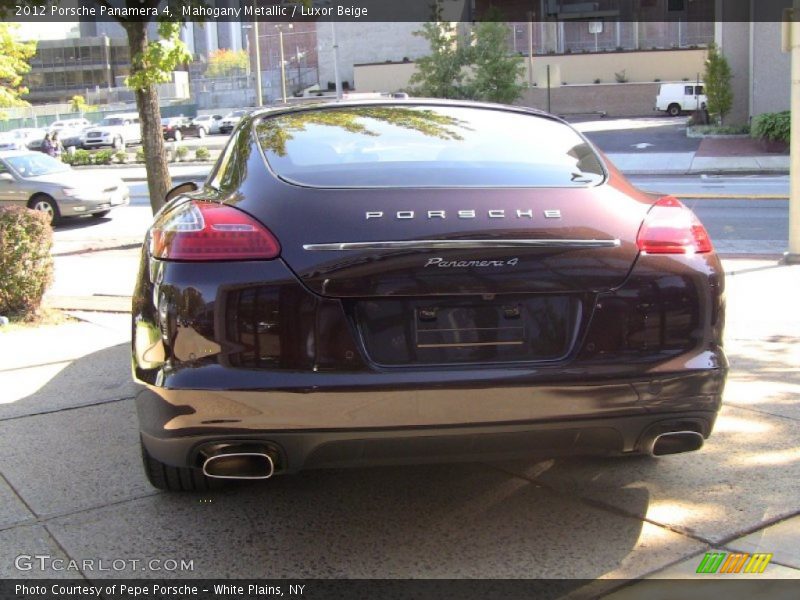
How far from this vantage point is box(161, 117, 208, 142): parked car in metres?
58.7

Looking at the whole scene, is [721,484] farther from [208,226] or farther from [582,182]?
[208,226]

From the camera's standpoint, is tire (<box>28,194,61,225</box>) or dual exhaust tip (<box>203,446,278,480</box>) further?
tire (<box>28,194,61,225</box>)

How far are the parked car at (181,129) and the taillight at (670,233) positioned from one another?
5731cm

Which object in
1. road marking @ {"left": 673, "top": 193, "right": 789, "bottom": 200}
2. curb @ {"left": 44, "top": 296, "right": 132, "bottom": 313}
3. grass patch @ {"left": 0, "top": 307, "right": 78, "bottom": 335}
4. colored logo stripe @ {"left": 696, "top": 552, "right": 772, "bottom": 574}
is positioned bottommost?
road marking @ {"left": 673, "top": 193, "right": 789, "bottom": 200}

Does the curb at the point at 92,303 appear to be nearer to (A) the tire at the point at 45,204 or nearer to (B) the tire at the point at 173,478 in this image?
(B) the tire at the point at 173,478

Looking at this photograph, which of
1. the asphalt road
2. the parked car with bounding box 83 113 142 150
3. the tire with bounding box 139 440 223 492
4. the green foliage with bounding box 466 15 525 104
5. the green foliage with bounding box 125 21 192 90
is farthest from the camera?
the parked car with bounding box 83 113 142 150

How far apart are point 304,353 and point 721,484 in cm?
202

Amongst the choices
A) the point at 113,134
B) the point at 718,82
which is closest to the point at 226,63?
the point at 113,134

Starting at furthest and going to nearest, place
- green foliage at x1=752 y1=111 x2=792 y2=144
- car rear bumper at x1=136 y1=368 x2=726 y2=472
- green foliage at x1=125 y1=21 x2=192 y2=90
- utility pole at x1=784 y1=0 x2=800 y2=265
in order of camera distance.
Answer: green foliage at x1=752 y1=111 x2=792 y2=144, utility pole at x1=784 y1=0 x2=800 y2=265, green foliage at x1=125 y1=21 x2=192 y2=90, car rear bumper at x1=136 y1=368 x2=726 y2=472

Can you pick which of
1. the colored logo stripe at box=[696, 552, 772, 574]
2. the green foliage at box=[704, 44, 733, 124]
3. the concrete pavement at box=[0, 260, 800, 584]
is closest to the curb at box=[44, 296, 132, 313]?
the concrete pavement at box=[0, 260, 800, 584]

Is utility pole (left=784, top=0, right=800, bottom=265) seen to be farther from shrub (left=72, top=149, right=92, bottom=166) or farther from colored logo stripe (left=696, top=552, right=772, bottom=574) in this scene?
shrub (left=72, top=149, right=92, bottom=166)

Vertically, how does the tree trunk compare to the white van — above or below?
below

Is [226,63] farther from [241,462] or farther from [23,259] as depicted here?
[241,462]

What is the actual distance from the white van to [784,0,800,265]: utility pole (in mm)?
41870
